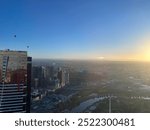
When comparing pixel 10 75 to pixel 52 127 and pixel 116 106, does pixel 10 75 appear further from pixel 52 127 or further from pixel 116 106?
pixel 116 106

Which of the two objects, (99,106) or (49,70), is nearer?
(99,106)

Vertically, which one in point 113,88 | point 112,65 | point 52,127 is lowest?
point 52,127

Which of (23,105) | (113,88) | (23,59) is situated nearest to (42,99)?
(23,105)

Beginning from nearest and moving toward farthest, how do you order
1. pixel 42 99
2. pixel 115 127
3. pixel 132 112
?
pixel 115 127
pixel 132 112
pixel 42 99

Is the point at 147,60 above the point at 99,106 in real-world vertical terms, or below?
above

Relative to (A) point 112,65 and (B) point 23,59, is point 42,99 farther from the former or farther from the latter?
(A) point 112,65

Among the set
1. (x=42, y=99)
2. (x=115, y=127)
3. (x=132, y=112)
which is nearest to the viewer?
(x=115, y=127)
